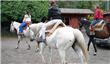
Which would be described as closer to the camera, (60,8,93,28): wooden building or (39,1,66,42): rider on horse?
(39,1,66,42): rider on horse

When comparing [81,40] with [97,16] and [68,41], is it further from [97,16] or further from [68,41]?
[97,16]

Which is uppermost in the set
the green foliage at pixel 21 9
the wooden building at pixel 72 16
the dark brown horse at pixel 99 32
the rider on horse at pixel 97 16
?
the rider on horse at pixel 97 16

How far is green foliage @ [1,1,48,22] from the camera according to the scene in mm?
26734

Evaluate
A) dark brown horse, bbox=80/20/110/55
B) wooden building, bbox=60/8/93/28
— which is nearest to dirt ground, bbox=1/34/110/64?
dark brown horse, bbox=80/20/110/55

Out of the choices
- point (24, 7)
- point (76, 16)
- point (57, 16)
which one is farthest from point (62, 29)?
point (76, 16)

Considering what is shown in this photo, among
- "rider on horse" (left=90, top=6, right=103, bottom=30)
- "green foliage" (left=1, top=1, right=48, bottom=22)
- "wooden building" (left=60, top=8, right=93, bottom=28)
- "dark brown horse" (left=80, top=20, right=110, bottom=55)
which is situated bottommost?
"wooden building" (left=60, top=8, right=93, bottom=28)

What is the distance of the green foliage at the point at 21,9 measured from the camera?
87.7 feet

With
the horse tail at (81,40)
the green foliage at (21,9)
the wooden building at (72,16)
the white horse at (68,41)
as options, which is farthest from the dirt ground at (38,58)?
the wooden building at (72,16)

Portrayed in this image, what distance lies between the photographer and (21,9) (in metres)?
26.7

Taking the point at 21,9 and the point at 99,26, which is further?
the point at 21,9

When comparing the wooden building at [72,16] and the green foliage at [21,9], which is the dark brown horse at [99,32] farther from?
the wooden building at [72,16]

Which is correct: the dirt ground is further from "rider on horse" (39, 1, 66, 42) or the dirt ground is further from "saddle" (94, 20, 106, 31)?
"rider on horse" (39, 1, 66, 42)

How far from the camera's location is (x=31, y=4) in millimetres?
27359

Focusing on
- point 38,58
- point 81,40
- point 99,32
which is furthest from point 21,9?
point 81,40
